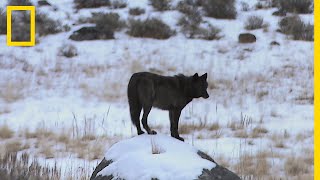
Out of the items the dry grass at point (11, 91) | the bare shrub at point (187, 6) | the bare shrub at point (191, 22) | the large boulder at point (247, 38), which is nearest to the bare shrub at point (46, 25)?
the dry grass at point (11, 91)

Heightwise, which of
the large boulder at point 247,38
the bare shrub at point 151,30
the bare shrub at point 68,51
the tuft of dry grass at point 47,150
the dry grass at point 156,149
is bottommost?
the tuft of dry grass at point 47,150

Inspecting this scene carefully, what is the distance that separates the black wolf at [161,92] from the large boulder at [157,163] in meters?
0.58

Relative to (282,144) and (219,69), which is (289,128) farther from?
(219,69)

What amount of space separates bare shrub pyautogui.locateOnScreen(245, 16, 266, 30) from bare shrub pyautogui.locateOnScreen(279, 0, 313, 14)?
1609 millimetres

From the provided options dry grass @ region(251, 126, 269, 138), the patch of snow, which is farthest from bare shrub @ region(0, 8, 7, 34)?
the patch of snow

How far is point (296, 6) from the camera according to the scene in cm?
1683

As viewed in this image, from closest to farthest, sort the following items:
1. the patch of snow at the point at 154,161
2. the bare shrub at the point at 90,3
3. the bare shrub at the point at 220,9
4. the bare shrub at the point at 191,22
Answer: the patch of snow at the point at 154,161
the bare shrub at the point at 191,22
the bare shrub at the point at 220,9
the bare shrub at the point at 90,3

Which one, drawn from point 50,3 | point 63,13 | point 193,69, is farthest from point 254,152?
point 50,3

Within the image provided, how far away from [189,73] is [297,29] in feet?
15.0

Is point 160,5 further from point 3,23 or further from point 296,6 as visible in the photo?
point 3,23

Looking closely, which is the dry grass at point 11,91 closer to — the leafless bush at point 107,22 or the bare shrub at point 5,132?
the bare shrub at point 5,132

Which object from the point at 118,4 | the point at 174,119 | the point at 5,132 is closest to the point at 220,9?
the point at 118,4

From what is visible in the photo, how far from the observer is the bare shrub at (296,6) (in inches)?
659

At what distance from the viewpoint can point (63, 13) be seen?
16656 mm
